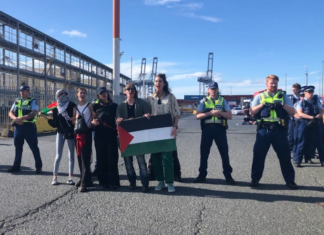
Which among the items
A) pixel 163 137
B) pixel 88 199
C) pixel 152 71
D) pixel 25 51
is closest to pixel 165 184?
pixel 163 137

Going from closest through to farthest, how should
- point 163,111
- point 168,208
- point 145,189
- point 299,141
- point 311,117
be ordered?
point 168,208
point 145,189
point 163,111
point 311,117
point 299,141

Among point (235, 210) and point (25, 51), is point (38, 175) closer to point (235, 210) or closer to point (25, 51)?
point (235, 210)

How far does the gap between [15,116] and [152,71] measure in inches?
3485

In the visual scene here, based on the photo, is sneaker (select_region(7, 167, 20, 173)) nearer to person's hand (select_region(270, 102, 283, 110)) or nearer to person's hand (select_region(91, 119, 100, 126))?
person's hand (select_region(91, 119, 100, 126))

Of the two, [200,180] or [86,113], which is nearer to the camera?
[86,113]

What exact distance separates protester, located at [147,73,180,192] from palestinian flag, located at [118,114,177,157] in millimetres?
145

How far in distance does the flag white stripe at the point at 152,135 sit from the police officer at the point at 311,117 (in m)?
3.80

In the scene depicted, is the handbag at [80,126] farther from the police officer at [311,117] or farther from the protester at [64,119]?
the police officer at [311,117]

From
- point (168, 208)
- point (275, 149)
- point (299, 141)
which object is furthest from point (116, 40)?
point (168, 208)

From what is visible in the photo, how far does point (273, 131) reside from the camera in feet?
18.1

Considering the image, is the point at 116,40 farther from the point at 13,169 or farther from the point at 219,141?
the point at 219,141

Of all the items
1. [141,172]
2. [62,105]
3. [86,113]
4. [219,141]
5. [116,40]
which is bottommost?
[141,172]

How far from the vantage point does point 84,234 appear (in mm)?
3621

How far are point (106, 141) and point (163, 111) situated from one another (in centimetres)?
118
